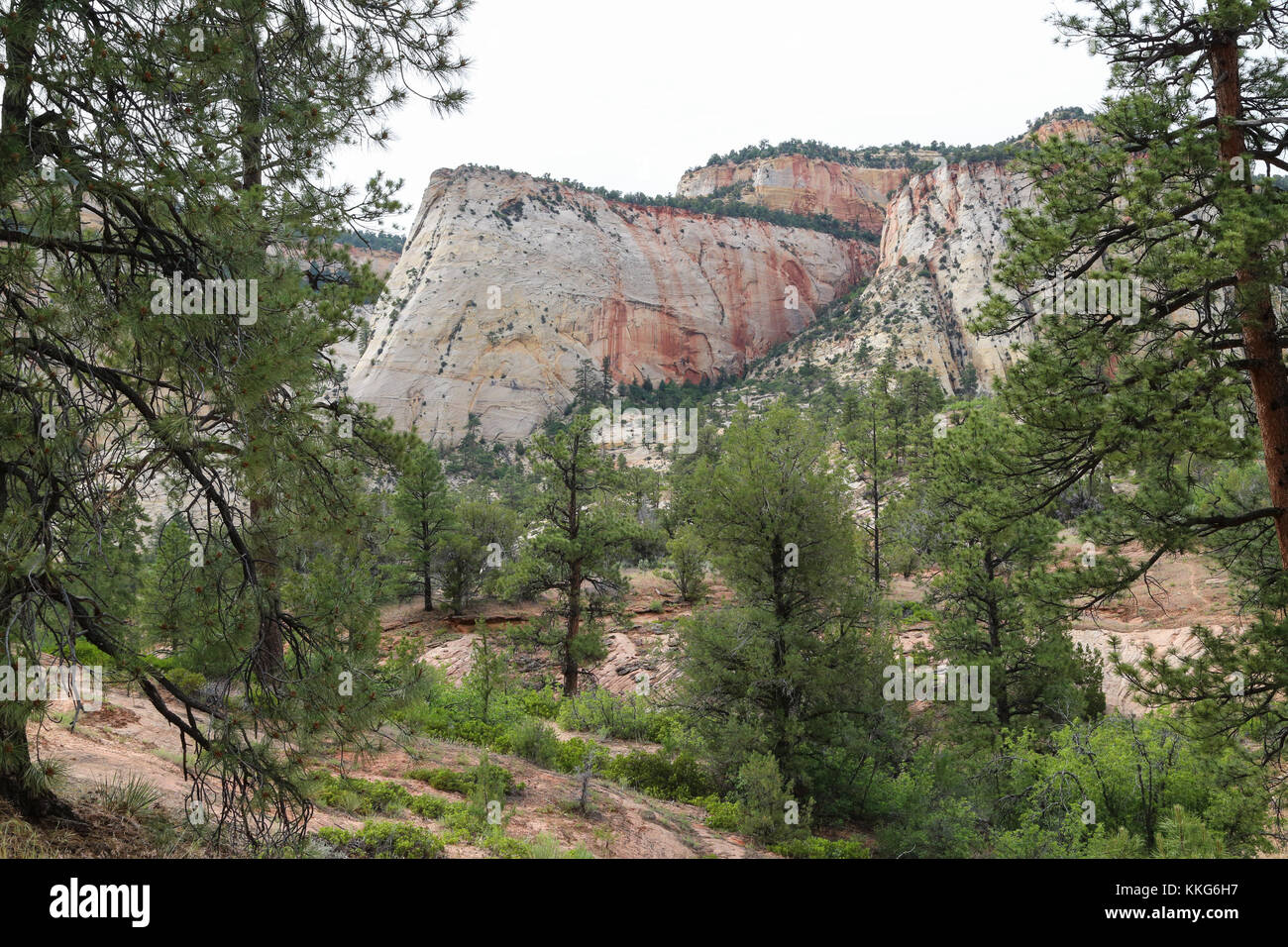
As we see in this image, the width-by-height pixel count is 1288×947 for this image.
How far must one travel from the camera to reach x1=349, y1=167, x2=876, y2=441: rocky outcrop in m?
75.6

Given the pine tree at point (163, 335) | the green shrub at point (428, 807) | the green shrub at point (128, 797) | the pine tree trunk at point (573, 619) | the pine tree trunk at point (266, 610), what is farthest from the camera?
the pine tree trunk at point (573, 619)

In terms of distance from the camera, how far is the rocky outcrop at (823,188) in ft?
383

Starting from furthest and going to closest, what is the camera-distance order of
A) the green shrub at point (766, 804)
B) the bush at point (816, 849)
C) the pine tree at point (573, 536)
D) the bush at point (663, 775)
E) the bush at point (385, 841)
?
the pine tree at point (573, 536) → the bush at point (663, 775) → the green shrub at point (766, 804) → the bush at point (816, 849) → the bush at point (385, 841)

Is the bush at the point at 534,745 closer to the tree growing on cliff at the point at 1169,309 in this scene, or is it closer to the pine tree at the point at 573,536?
the pine tree at the point at 573,536

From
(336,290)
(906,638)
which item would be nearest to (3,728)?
(336,290)

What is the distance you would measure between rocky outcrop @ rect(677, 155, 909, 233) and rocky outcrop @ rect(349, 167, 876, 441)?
A: 17.1 m

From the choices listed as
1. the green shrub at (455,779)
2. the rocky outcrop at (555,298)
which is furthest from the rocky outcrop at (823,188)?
the green shrub at (455,779)

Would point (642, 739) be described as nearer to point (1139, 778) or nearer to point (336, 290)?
point (1139, 778)

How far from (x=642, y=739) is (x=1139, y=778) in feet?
32.9

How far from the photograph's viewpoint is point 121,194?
11.3 feet

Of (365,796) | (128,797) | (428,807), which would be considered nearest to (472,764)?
(428,807)

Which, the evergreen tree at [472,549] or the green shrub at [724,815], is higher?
the evergreen tree at [472,549]

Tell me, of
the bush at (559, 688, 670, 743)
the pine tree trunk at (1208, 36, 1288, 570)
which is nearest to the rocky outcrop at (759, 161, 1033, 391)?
the bush at (559, 688, 670, 743)

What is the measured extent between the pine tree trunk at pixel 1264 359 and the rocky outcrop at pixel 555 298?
70824mm
